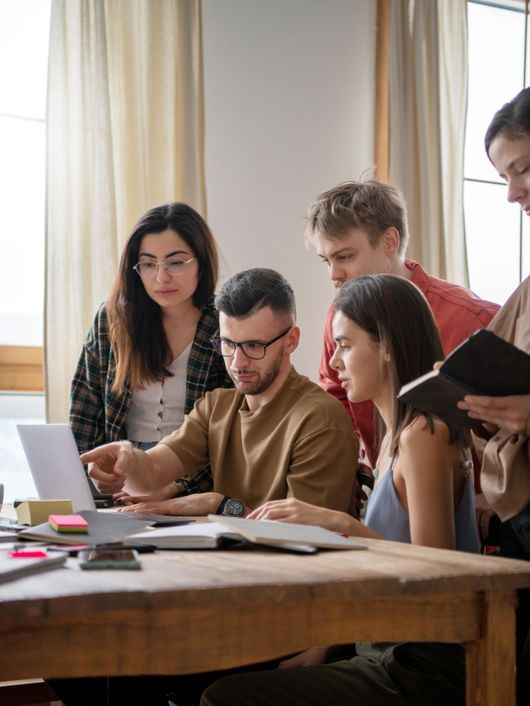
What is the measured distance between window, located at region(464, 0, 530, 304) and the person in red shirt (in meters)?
2.04

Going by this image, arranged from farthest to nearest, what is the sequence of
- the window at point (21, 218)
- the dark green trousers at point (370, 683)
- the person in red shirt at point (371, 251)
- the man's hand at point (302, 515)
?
the window at point (21, 218), the person in red shirt at point (371, 251), the man's hand at point (302, 515), the dark green trousers at point (370, 683)

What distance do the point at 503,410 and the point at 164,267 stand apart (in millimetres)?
1315

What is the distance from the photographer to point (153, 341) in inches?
98.6

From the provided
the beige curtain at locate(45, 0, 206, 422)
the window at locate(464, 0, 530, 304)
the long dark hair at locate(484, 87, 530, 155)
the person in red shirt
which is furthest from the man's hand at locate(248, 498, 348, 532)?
the window at locate(464, 0, 530, 304)

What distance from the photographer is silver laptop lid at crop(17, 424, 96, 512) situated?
5.83ft

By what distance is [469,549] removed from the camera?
168cm

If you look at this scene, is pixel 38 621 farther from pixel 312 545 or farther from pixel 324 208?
pixel 324 208

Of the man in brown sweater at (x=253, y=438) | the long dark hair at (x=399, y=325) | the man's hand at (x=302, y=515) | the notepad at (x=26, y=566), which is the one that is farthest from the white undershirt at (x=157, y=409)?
the notepad at (x=26, y=566)

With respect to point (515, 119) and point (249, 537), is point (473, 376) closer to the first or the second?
point (249, 537)

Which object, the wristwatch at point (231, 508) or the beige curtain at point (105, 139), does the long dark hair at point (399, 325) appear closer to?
the wristwatch at point (231, 508)

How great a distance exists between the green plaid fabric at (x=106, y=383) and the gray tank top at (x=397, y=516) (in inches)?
33.5

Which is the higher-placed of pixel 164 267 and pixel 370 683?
pixel 164 267

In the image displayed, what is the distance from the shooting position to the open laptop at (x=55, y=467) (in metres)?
1.78

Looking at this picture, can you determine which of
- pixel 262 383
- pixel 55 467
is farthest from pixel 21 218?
pixel 55 467
